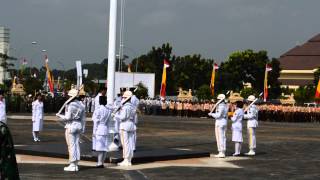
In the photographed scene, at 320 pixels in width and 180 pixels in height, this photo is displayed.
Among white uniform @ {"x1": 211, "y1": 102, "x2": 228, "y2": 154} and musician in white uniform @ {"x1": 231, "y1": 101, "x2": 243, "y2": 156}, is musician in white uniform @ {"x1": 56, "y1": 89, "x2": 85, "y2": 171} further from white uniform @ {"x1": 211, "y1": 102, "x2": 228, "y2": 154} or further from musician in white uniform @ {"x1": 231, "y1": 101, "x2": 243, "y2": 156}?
musician in white uniform @ {"x1": 231, "y1": 101, "x2": 243, "y2": 156}

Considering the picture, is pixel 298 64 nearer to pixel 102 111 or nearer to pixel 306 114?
pixel 306 114

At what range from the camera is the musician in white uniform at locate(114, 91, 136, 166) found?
1616 cm

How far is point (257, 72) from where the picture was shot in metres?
89.2

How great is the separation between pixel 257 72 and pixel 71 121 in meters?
75.9

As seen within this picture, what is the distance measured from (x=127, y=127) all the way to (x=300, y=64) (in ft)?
402

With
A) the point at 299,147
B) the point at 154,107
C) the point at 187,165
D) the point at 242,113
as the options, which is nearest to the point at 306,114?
the point at 154,107

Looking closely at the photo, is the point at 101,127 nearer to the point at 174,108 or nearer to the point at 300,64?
the point at 174,108

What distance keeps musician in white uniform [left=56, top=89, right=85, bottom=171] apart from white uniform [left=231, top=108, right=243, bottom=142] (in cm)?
634

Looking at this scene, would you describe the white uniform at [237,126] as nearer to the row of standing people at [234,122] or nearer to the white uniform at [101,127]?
the row of standing people at [234,122]

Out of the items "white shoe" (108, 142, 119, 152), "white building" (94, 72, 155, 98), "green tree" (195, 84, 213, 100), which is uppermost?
"white building" (94, 72, 155, 98)

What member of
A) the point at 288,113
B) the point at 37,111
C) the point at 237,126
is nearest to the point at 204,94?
the point at 288,113

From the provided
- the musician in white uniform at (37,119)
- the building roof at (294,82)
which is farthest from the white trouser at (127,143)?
the building roof at (294,82)

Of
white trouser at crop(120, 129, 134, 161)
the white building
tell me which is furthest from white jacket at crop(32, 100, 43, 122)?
the white building

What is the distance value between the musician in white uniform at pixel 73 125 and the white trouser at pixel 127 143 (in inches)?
58.9
